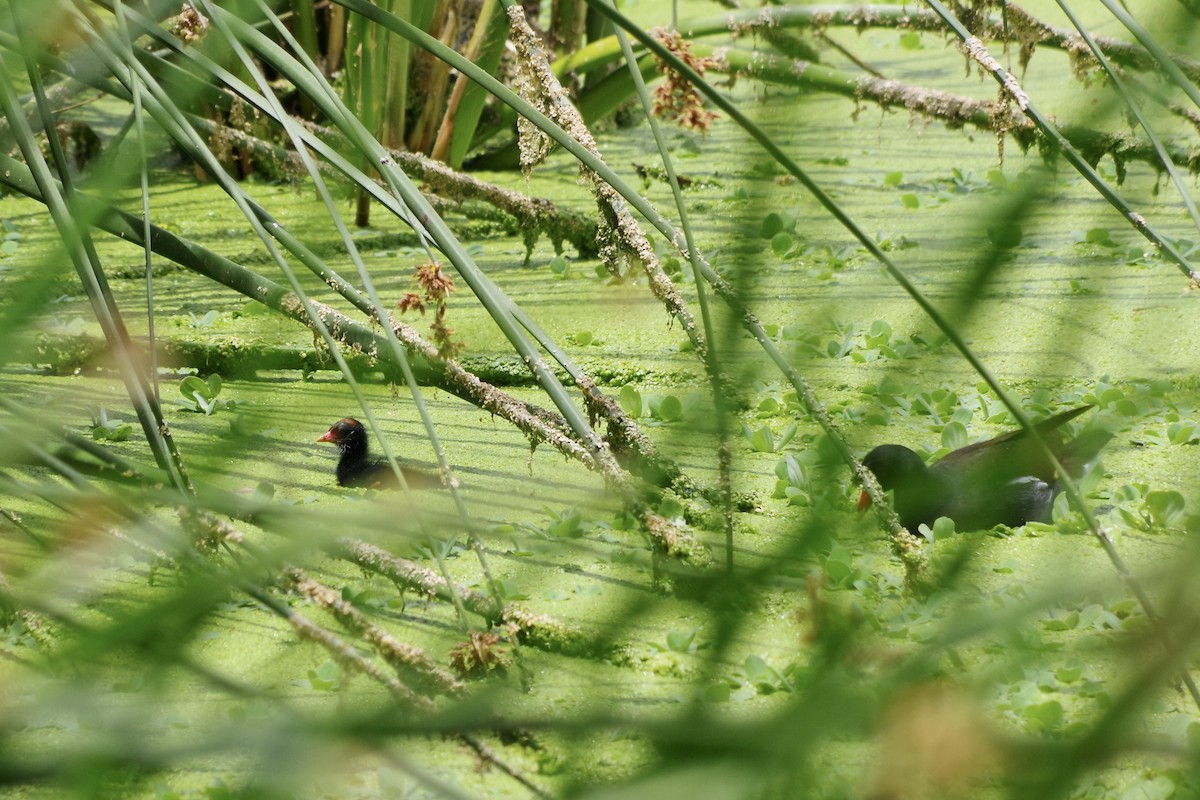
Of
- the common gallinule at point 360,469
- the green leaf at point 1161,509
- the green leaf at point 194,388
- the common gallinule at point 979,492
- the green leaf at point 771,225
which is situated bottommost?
the common gallinule at point 360,469

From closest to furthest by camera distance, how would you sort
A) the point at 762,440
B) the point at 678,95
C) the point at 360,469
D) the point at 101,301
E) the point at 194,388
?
the point at 101,301
the point at 678,95
the point at 762,440
the point at 360,469
the point at 194,388

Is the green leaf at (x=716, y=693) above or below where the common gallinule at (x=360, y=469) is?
above

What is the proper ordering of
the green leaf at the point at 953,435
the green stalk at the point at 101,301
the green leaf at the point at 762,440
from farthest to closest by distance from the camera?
1. the green leaf at the point at 953,435
2. the green leaf at the point at 762,440
3. the green stalk at the point at 101,301

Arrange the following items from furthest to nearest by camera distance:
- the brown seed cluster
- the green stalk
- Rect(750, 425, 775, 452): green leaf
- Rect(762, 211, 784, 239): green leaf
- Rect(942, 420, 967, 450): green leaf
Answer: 1. Rect(942, 420, 967, 450): green leaf
2. Rect(750, 425, 775, 452): green leaf
3. the brown seed cluster
4. the green stalk
5. Rect(762, 211, 784, 239): green leaf

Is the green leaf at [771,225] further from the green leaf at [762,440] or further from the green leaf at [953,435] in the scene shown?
the green leaf at [953,435]

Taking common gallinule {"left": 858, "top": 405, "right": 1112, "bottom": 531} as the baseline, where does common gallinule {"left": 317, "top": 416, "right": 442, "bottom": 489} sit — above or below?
below

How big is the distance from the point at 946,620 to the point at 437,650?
0.78 metres

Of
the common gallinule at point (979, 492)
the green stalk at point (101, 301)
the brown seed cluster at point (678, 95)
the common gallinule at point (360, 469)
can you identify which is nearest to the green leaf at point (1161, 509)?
the brown seed cluster at point (678, 95)

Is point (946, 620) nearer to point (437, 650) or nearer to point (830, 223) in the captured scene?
point (830, 223)

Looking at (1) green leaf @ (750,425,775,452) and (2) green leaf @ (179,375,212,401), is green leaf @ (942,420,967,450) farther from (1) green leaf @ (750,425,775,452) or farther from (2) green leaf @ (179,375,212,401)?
(2) green leaf @ (179,375,212,401)

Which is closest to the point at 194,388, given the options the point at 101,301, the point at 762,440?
the point at 762,440

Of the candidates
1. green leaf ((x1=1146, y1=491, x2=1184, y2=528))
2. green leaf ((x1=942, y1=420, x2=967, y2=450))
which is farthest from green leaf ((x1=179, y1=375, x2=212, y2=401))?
green leaf ((x1=1146, y1=491, x2=1184, y2=528))

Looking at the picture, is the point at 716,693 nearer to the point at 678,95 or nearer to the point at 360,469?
the point at 678,95

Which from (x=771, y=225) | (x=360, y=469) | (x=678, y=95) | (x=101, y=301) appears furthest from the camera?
(x=360, y=469)
